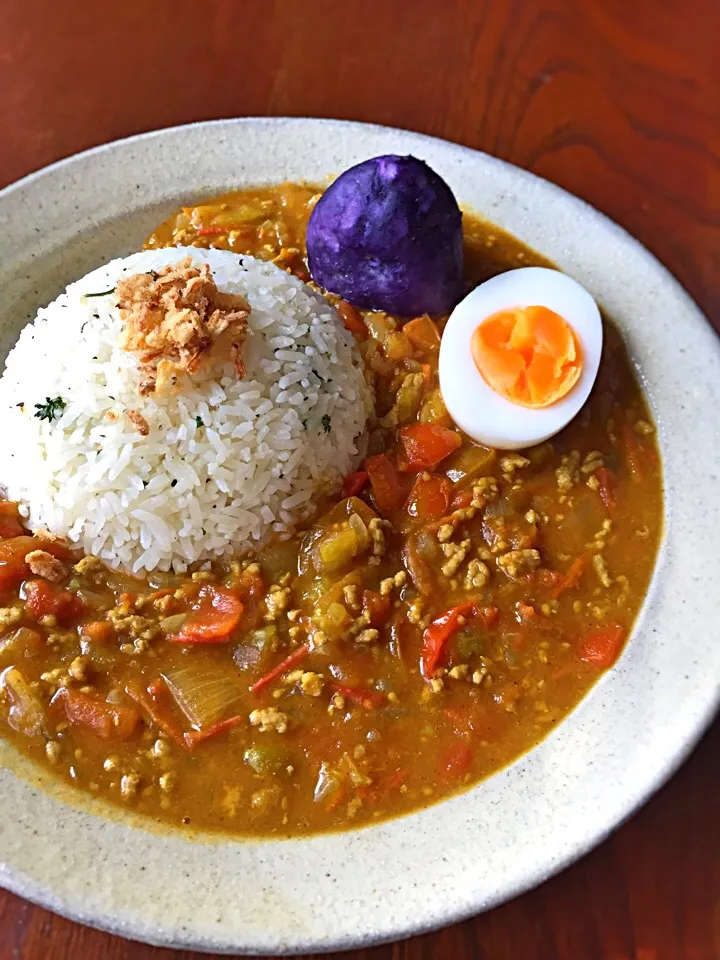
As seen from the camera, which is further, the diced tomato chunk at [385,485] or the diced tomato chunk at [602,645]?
the diced tomato chunk at [385,485]

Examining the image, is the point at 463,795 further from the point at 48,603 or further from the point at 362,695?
the point at 48,603

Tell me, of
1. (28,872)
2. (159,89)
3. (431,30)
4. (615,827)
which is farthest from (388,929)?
(431,30)

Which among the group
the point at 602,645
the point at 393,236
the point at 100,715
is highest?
the point at 393,236

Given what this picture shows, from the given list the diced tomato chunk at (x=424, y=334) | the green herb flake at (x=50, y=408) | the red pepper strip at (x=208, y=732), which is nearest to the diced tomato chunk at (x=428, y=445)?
the diced tomato chunk at (x=424, y=334)

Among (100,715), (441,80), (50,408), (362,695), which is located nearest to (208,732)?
(100,715)

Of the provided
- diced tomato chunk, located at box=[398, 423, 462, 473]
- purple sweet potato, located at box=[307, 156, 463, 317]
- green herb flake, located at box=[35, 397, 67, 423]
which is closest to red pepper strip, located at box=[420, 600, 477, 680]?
diced tomato chunk, located at box=[398, 423, 462, 473]

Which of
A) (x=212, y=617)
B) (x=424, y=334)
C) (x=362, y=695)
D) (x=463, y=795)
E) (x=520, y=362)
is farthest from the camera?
(x=424, y=334)

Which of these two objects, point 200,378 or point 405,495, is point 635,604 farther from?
point 200,378

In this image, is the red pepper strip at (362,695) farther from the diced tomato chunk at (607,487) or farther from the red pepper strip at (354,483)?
the diced tomato chunk at (607,487)
